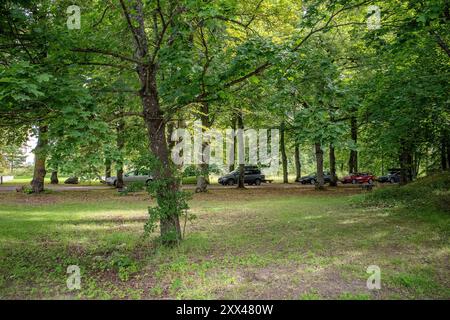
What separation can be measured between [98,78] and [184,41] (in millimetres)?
2062

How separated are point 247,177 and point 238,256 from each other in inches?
956

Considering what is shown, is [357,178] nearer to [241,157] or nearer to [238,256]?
[241,157]

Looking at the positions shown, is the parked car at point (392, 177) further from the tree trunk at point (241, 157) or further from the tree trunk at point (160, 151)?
the tree trunk at point (160, 151)

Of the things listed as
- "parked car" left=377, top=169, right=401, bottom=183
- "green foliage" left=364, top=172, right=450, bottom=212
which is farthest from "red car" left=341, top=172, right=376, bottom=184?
"green foliage" left=364, top=172, right=450, bottom=212

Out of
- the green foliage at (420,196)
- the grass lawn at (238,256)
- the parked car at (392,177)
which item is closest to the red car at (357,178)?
the parked car at (392,177)

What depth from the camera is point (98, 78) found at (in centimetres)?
696

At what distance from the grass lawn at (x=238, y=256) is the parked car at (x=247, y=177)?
1845 centimetres

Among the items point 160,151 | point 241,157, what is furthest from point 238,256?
point 241,157

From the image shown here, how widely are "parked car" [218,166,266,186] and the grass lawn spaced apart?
727 inches

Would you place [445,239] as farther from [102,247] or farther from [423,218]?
[102,247]

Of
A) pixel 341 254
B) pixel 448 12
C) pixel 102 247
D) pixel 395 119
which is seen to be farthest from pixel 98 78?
pixel 395 119

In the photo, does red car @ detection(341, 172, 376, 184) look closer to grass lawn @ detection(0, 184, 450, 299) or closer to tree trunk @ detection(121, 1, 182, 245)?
grass lawn @ detection(0, 184, 450, 299)

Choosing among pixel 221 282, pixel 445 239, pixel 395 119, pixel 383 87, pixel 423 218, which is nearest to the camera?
pixel 221 282

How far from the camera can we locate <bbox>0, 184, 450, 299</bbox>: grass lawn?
5.15 m
